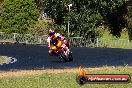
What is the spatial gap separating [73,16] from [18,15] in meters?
11.1

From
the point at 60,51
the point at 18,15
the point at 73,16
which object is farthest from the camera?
the point at 18,15

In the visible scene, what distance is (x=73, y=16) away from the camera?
5403 centimetres

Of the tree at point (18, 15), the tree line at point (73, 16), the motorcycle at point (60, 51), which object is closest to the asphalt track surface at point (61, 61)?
the motorcycle at point (60, 51)

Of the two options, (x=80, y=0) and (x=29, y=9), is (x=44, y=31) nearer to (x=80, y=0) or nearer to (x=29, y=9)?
(x=29, y=9)

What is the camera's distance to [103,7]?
186 feet

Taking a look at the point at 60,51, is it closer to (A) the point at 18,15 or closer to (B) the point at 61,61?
(B) the point at 61,61

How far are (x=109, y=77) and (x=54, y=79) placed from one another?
8416mm

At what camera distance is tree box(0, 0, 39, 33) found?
61500 millimetres

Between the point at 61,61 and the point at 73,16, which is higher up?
the point at 73,16

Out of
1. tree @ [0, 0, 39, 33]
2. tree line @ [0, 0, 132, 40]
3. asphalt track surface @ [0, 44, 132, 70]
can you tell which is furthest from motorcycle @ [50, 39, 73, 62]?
tree @ [0, 0, 39, 33]

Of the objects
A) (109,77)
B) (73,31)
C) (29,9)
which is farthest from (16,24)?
(109,77)

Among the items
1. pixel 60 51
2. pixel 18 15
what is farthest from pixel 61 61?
pixel 18 15

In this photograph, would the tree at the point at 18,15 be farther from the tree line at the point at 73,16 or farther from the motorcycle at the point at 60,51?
the motorcycle at the point at 60,51

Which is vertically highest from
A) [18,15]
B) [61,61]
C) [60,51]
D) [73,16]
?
[73,16]
